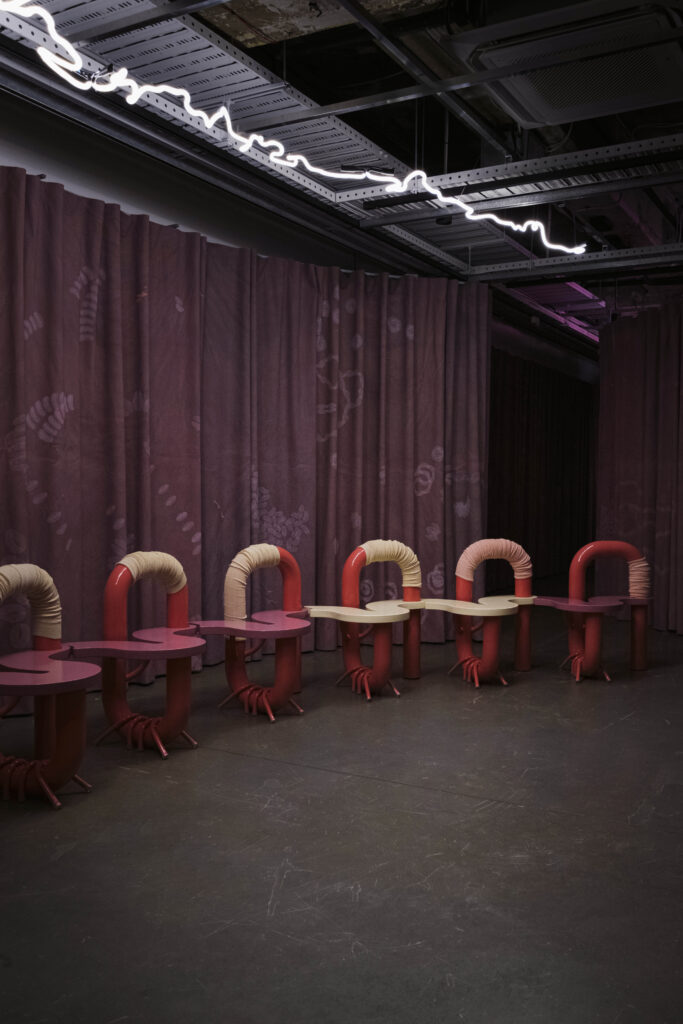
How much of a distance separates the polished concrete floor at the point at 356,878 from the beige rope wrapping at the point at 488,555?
46.0 inches

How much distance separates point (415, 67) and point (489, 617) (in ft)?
9.20

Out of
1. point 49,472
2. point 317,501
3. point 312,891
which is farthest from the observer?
point 317,501

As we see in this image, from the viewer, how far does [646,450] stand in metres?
7.14

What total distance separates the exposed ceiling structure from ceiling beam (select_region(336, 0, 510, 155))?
0.01 m

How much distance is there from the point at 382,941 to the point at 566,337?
8.27 m

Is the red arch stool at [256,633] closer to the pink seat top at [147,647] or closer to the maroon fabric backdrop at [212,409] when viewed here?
the pink seat top at [147,647]

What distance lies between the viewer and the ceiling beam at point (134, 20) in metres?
3.24

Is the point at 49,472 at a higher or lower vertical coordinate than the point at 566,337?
lower

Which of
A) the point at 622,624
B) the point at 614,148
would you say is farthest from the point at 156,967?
the point at 622,624

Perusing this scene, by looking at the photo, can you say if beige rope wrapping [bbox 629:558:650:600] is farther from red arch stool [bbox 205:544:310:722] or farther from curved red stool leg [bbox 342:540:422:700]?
red arch stool [bbox 205:544:310:722]

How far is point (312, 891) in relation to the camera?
2.46m

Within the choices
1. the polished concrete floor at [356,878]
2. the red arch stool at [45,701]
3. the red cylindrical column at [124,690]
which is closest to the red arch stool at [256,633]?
the polished concrete floor at [356,878]

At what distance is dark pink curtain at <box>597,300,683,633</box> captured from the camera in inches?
272

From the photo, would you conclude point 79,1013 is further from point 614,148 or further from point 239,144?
point 614,148
